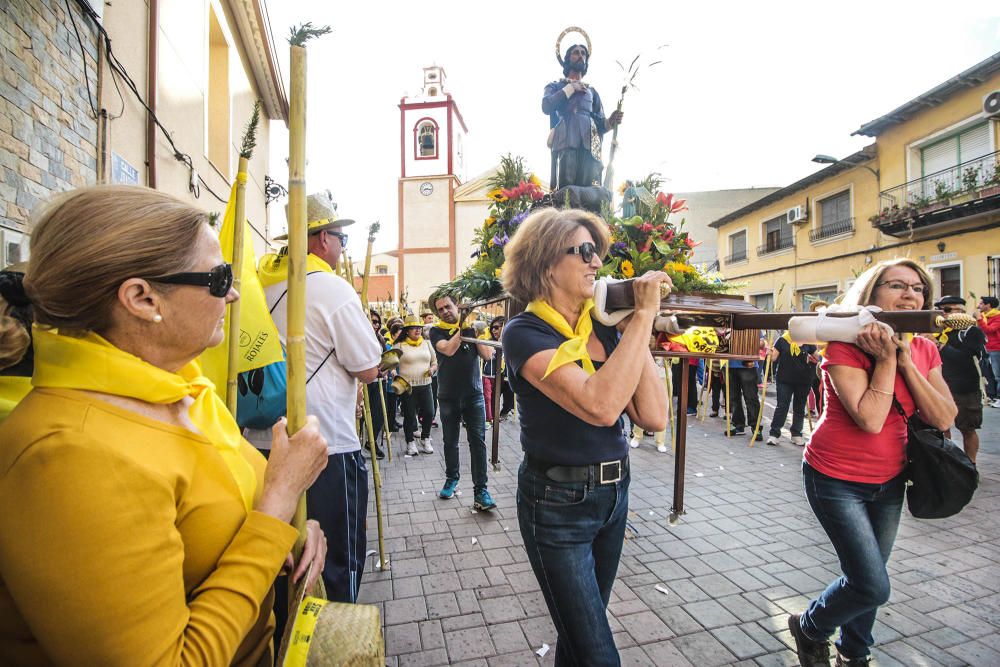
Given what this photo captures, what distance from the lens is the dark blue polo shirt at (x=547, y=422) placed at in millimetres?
1974

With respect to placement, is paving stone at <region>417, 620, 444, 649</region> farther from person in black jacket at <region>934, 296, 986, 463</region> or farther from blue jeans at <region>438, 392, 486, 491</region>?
person in black jacket at <region>934, 296, 986, 463</region>

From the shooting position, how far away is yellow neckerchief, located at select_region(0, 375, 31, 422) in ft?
4.74

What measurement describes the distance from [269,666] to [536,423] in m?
1.14

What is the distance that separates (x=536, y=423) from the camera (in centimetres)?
207

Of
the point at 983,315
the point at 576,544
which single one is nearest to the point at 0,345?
the point at 576,544

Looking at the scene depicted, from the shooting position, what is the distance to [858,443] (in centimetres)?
252

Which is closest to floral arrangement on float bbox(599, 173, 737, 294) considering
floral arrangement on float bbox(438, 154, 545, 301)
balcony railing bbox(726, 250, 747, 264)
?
floral arrangement on float bbox(438, 154, 545, 301)

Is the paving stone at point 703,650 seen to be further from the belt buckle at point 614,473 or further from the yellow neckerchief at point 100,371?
the yellow neckerchief at point 100,371

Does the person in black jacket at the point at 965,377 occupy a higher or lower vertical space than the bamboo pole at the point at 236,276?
lower

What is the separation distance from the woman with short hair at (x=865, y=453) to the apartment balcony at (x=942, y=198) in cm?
1663

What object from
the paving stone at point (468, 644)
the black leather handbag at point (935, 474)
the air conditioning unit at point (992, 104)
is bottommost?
the paving stone at point (468, 644)

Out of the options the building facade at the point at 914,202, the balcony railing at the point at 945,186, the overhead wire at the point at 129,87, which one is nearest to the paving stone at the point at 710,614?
the overhead wire at the point at 129,87

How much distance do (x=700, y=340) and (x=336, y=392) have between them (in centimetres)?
180

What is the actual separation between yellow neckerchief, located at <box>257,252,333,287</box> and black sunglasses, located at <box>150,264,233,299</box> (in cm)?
148
